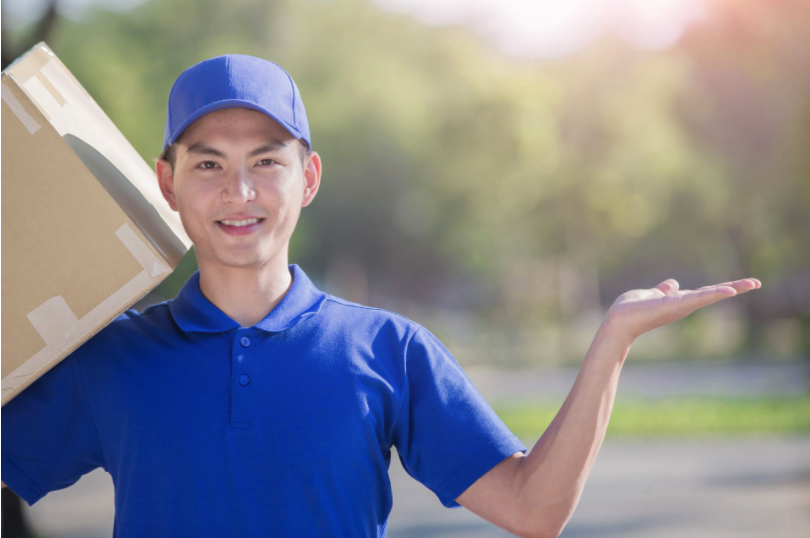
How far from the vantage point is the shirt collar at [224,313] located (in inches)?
76.9

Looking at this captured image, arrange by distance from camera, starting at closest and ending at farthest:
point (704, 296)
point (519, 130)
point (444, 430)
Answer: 1. point (704, 296)
2. point (444, 430)
3. point (519, 130)


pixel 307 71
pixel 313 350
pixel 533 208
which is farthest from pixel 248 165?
pixel 307 71

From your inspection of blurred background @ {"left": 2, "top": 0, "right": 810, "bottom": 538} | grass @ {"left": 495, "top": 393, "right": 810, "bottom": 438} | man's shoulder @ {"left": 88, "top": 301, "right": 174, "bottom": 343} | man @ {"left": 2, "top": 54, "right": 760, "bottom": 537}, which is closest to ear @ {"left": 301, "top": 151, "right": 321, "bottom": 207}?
man @ {"left": 2, "top": 54, "right": 760, "bottom": 537}

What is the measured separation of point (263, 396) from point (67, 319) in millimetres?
405

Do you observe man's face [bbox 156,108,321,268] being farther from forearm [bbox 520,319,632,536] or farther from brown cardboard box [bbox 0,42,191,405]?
forearm [bbox 520,319,632,536]

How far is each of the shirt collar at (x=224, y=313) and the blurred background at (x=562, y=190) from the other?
12.6 ft

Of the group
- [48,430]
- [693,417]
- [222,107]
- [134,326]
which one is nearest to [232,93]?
[222,107]

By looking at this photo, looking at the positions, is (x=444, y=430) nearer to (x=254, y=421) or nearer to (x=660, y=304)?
(x=254, y=421)

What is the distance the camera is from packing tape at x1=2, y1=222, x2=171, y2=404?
1765 mm

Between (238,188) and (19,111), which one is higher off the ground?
(19,111)

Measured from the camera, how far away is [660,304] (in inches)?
69.9

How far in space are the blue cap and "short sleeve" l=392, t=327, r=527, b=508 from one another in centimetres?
57

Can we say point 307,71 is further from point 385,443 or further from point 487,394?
point 385,443

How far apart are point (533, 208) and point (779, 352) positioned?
6573 mm
